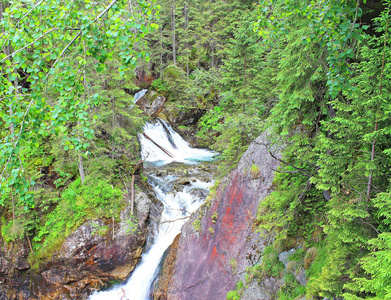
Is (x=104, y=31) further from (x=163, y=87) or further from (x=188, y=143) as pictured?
(x=163, y=87)

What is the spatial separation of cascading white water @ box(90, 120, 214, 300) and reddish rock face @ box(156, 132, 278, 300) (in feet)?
3.95

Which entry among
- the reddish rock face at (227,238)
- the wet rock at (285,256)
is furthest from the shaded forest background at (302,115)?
the reddish rock face at (227,238)

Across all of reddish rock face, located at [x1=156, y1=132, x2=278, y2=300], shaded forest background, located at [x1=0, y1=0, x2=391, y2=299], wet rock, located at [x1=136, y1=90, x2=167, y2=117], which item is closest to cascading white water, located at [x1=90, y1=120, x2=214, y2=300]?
reddish rock face, located at [x1=156, y1=132, x2=278, y2=300]

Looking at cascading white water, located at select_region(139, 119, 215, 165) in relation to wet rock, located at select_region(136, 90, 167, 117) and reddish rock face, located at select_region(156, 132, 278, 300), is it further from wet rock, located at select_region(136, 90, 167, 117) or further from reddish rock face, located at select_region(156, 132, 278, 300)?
reddish rock face, located at select_region(156, 132, 278, 300)

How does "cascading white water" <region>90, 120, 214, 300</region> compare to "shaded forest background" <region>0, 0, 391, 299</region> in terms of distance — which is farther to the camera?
"cascading white water" <region>90, 120, 214, 300</region>

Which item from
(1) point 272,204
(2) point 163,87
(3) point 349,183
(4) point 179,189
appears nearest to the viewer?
(3) point 349,183

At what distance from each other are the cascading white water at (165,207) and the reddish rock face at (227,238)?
3.95 ft

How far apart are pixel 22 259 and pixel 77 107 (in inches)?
413

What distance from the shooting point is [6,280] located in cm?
922

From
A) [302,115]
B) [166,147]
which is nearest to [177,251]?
[302,115]

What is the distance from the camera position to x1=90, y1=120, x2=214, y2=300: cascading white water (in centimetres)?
874

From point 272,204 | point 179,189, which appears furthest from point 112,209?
point 272,204

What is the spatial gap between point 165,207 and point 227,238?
5537mm

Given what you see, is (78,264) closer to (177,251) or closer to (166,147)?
(177,251)
